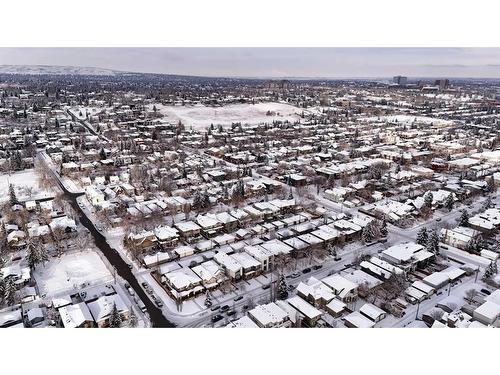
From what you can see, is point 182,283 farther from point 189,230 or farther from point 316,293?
point 316,293

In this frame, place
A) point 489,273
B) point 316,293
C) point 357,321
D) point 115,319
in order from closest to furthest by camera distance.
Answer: point 115,319
point 357,321
point 316,293
point 489,273

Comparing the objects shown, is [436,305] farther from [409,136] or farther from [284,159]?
[409,136]

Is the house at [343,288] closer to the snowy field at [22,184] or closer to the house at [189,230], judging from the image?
the house at [189,230]

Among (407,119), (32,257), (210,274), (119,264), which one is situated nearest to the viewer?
(210,274)

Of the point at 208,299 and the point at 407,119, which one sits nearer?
the point at 208,299

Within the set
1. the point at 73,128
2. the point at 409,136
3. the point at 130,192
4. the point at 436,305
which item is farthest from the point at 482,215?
the point at 73,128

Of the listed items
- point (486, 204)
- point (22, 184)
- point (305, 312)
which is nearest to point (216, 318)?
point (305, 312)
